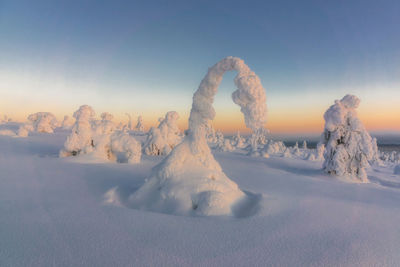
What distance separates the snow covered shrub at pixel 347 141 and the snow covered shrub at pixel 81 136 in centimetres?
1245

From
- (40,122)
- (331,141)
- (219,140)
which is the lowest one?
(219,140)

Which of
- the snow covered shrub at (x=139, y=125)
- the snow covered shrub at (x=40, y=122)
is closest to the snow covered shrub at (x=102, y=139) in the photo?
the snow covered shrub at (x=40, y=122)

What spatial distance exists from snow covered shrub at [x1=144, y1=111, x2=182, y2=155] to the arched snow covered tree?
10390mm

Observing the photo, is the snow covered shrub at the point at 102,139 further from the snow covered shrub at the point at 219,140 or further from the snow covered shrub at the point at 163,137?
the snow covered shrub at the point at 219,140

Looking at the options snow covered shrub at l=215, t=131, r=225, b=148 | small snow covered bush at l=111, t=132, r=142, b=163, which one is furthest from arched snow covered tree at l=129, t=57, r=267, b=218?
snow covered shrub at l=215, t=131, r=225, b=148

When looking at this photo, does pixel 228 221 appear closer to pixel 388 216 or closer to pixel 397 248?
pixel 397 248

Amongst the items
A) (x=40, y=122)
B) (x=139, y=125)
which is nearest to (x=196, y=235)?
(x=40, y=122)

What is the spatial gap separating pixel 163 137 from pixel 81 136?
5532 millimetres

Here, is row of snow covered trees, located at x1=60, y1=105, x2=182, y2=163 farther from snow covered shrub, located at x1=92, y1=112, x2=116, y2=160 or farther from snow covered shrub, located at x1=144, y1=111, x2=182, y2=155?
snow covered shrub, located at x1=144, y1=111, x2=182, y2=155

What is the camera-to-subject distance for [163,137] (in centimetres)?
1559

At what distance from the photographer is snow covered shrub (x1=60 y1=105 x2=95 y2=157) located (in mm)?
11195

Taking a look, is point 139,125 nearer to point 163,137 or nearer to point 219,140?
point 219,140

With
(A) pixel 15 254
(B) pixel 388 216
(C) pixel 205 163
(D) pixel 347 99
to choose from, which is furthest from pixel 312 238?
(D) pixel 347 99

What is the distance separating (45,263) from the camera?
6.74ft
